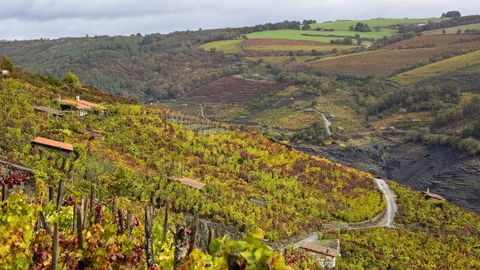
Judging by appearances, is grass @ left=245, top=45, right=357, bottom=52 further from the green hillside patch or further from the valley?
the green hillside patch

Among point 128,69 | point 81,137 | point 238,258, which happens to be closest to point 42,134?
point 81,137

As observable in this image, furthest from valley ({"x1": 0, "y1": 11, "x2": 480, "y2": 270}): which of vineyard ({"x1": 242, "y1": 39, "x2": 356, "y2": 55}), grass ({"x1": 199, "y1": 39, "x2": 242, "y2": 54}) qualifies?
grass ({"x1": 199, "y1": 39, "x2": 242, "y2": 54})

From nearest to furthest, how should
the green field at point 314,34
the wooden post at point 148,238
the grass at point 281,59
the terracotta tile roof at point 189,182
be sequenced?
the wooden post at point 148,238, the terracotta tile roof at point 189,182, the grass at point 281,59, the green field at point 314,34

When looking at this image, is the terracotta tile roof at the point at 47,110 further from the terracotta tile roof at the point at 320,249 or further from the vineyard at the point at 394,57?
the vineyard at the point at 394,57

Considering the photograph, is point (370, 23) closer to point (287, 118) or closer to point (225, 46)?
point (225, 46)

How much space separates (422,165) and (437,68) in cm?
3722

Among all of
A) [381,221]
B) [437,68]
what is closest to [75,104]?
[381,221]

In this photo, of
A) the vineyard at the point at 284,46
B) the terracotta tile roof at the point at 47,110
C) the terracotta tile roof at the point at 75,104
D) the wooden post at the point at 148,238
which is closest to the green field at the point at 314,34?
the vineyard at the point at 284,46

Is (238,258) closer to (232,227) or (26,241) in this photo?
(26,241)

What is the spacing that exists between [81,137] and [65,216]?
16852 millimetres

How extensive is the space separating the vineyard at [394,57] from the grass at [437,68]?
3721 millimetres

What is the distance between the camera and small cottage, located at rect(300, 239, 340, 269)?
77.6ft

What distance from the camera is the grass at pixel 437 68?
86.7 m

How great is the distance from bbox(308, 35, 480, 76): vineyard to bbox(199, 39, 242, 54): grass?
25.5 m
